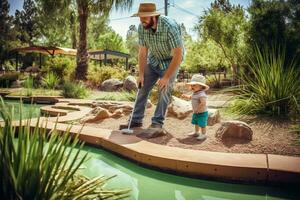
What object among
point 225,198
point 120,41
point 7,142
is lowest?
point 225,198

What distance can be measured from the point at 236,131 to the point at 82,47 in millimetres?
15090

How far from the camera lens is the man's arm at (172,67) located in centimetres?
432

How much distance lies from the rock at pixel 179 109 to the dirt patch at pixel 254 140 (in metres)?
0.54

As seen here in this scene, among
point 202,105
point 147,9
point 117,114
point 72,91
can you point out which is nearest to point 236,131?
point 202,105

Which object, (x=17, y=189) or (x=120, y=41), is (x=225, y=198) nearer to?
(x=17, y=189)

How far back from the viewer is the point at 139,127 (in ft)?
16.2

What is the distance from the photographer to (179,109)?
558cm

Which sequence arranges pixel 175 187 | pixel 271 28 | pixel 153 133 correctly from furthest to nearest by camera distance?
pixel 271 28, pixel 153 133, pixel 175 187

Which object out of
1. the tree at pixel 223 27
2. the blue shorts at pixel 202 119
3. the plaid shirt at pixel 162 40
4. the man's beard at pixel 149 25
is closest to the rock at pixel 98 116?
the plaid shirt at pixel 162 40

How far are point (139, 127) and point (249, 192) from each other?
2.46m

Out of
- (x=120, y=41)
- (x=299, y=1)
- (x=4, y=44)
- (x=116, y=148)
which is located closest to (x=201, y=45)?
(x=299, y=1)

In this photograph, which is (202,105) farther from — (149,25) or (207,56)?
(207,56)

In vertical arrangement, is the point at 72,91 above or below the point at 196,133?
above

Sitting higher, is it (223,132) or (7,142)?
(7,142)
